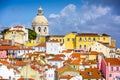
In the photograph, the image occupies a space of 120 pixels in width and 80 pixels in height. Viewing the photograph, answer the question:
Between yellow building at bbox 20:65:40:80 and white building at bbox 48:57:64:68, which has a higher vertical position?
white building at bbox 48:57:64:68

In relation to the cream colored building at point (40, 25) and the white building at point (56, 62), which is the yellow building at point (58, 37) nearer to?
the cream colored building at point (40, 25)

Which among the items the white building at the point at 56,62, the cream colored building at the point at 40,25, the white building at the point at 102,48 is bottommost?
the white building at the point at 56,62

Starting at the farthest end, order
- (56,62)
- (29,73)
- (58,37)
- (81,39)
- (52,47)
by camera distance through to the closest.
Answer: (58,37)
(81,39)
(52,47)
(56,62)
(29,73)

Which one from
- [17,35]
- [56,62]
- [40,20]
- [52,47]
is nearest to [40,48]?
[52,47]

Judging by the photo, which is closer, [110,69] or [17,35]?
[110,69]

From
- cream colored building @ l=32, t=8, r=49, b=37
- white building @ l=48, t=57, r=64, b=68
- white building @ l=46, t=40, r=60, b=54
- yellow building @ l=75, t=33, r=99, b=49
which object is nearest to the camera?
white building @ l=48, t=57, r=64, b=68

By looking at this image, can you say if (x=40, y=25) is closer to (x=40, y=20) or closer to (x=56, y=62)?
(x=40, y=20)

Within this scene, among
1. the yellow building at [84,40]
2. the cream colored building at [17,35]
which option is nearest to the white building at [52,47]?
the cream colored building at [17,35]

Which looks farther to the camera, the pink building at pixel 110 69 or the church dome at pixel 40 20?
the church dome at pixel 40 20

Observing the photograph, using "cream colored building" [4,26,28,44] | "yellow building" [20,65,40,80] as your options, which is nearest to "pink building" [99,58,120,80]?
"yellow building" [20,65,40,80]

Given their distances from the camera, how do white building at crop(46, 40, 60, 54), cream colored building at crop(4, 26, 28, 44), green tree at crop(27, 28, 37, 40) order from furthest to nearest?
green tree at crop(27, 28, 37, 40) → cream colored building at crop(4, 26, 28, 44) → white building at crop(46, 40, 60, 54)

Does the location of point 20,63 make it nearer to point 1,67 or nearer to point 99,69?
point 1,67

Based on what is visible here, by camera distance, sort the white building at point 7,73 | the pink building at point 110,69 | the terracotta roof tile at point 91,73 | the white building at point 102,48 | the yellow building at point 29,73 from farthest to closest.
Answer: the white building at point 102,48, the pink building at point 110,69, the terracotta roof tile at point 91,73, the yellow building at point 29,73, the white building at point 7,73

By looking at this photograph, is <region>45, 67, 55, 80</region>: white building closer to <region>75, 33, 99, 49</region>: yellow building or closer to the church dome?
<region>75, 33, 99, 49</region>: yellow building
